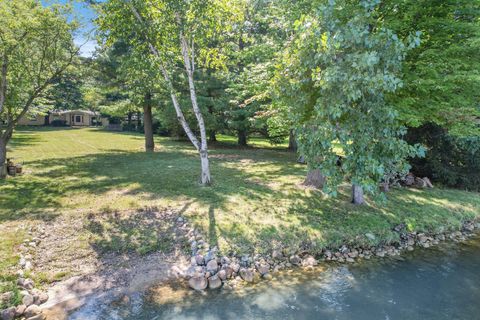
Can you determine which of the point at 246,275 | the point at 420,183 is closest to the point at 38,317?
the point at 246,275

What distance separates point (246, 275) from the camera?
235 inches

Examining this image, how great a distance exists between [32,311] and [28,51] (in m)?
10.1

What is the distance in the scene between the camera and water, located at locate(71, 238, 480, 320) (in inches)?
195

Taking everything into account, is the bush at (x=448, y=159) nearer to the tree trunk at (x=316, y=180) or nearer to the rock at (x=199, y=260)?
the tree trunk at (x=316, y=180)

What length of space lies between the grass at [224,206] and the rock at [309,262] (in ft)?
1.25

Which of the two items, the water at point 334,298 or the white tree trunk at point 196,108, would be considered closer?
the water at point 334,298

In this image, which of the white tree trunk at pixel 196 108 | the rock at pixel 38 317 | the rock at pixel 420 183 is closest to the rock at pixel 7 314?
the rock at pixel 38 317

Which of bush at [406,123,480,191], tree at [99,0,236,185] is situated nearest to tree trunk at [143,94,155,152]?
tree at [99,0,236,185]

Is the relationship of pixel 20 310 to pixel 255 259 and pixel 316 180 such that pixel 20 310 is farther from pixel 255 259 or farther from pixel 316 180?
pixel 316 180

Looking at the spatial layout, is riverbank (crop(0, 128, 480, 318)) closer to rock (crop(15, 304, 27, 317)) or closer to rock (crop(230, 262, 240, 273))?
rock (crop(230, 262, 240, 273))

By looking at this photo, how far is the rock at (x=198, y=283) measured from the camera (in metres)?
5.60

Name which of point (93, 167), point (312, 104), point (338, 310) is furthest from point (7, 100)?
point (338, 310)

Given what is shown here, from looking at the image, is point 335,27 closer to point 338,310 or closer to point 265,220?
point 265,220

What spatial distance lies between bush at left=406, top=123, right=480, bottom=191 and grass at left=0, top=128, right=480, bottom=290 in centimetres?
80
